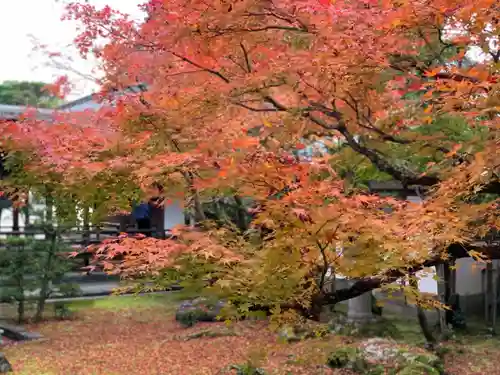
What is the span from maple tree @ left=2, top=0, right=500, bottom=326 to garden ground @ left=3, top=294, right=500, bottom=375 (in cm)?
343

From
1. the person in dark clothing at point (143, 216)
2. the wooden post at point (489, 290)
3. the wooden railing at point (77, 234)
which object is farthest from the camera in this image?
the person in dark clothing at point (143, 216)

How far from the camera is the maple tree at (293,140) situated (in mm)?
4863

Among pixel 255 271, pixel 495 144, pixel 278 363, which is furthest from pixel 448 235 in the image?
pixel 278 363

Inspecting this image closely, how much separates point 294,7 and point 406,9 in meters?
1.04

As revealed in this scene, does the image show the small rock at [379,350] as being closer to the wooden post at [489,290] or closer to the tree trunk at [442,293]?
the tree trunk at [442,293]

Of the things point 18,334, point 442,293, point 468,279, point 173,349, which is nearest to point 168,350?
point 173,349

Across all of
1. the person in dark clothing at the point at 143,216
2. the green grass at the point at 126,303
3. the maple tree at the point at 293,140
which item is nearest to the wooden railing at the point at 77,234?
the person in dark clothing at the point at 143,216

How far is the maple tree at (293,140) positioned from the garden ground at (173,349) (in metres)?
3.43

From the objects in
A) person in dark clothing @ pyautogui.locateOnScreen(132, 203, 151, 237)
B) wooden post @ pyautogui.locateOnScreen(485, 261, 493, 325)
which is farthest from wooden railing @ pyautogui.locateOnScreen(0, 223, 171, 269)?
wooden post @ pyautogui.locateOnScreen(485, 261, 493, 325)

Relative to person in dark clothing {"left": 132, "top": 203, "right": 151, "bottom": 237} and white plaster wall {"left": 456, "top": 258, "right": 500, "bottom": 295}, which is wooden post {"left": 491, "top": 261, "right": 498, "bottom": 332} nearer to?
white plaster wall {"left": 456, "top": 258, "right": 500, "bottom": 295}

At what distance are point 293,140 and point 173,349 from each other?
6.91 metres

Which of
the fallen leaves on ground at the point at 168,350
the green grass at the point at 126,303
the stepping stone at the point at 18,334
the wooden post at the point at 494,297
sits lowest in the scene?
the fallen leaves on ground at the point at 168,350

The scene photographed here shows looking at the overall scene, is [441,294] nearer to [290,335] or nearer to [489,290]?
[489,290]

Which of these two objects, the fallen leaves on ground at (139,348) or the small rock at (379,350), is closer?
the small rock at (379,350)
